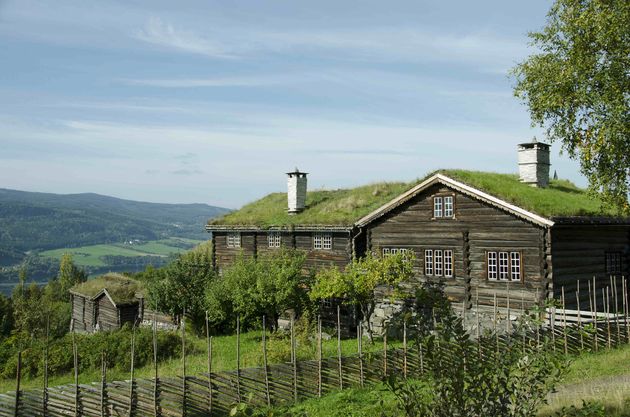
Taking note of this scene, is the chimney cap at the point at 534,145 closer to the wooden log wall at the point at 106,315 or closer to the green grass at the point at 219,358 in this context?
the green grass at the point at 219,358

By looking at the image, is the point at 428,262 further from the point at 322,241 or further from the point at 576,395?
the point at 576,395

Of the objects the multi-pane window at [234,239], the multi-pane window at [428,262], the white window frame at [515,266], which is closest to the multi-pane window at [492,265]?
the white window frame at [515,266]

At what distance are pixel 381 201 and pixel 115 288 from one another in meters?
20.5

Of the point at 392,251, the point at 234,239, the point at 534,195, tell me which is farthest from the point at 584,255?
the point at 234,239

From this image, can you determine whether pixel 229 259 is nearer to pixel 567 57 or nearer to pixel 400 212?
pixel 400 212

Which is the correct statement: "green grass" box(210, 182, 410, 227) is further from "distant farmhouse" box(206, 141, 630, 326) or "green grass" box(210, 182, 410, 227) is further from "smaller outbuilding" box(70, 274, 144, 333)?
"smaller outbuilding" box(70, 274, 144, 333)

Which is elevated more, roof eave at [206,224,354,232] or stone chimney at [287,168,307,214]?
stone chimney at [287,168,307,214]

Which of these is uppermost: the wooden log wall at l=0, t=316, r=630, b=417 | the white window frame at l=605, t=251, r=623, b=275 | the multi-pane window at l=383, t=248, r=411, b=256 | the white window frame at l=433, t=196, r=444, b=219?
the white window frame at l=433, t=196, r=444, b=219

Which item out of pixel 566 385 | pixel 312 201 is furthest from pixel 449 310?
pixel 312 201

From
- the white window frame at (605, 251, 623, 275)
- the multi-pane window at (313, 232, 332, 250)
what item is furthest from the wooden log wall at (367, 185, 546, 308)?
the white window frame at (605, 251, 623, 275)

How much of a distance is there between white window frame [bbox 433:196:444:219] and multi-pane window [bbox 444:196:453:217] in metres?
0.17

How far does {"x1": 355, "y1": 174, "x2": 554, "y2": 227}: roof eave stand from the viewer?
76.0 feet

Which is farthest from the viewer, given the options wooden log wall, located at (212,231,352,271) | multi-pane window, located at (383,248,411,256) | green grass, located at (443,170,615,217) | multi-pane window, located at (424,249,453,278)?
wooden log wall, located at (212,231,352,271)

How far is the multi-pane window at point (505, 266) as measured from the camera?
79.5ft
